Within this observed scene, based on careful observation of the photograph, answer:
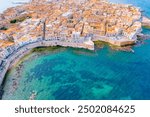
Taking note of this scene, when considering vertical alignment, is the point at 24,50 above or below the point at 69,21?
below

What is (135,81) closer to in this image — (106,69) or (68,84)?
(106,69)

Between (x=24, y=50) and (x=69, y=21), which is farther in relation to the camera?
(x=69, y=21)

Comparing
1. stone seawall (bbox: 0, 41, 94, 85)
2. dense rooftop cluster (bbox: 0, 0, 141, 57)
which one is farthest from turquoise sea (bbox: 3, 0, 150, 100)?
dense rooftop cluster (bbox: 0, 0, 141, 57)

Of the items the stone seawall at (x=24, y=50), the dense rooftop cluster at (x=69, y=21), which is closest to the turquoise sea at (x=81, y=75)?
the stone seawall at (x=24, y=50)

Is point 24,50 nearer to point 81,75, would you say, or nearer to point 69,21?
point 81,75

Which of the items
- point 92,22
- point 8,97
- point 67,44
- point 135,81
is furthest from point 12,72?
point 92,22

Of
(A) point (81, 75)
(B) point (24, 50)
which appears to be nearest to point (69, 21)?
(B) point (24, 50)

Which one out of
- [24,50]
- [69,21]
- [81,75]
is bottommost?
[81,75]

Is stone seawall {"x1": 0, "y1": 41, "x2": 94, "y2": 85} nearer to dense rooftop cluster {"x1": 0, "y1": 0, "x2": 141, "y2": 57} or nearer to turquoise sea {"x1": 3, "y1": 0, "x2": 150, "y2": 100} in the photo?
turquoise sea {"x1": 3, "y1": 0, "x2": 150, "y2": 100}
